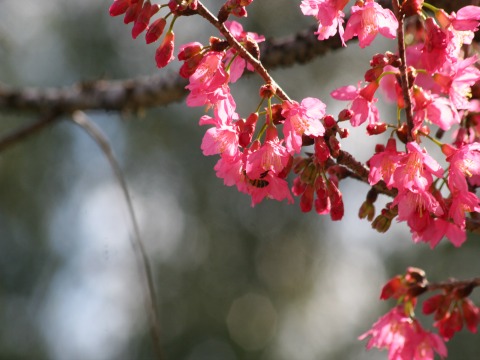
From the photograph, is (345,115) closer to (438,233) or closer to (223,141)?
(223,141)

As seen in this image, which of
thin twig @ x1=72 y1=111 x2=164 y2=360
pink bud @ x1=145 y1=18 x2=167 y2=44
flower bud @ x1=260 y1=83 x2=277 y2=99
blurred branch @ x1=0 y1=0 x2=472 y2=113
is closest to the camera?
flower bud @ x1=260 y1=83 x2=277 y2=99

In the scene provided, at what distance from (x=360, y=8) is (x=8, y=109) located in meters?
2.04

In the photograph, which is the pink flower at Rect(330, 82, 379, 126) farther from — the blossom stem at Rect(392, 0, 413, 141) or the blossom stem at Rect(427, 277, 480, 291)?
the blossom stem at Rect(427, 277, 480, 291)

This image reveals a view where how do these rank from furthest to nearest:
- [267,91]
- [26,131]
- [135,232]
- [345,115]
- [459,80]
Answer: [26,131]
[135,232]
[459,80]
[345,115]
[267,91]

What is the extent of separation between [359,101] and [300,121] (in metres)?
0.20

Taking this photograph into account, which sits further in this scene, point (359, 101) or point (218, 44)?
point (359, 101)

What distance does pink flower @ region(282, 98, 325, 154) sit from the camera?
129 centimetres

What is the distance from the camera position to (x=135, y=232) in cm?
233

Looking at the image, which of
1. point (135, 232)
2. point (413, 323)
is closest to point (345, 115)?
point (413, 323)

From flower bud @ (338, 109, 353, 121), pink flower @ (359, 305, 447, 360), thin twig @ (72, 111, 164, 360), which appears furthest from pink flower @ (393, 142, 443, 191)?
thin twig @ (72, 111, 164, 360)

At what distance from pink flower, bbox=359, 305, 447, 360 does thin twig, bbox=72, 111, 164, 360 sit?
582 millimetres

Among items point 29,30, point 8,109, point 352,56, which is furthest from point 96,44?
point 8,109

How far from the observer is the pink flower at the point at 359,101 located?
142cm

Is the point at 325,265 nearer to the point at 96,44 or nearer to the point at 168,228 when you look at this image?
the point at 168,228
